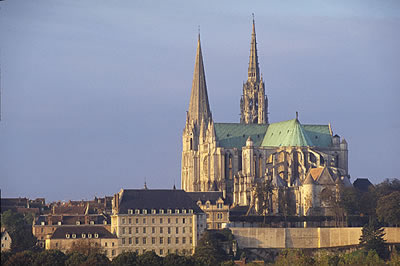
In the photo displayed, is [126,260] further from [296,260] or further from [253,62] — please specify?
[253,62]

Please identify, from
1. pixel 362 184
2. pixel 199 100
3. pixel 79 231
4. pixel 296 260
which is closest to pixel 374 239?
pixel 296 260

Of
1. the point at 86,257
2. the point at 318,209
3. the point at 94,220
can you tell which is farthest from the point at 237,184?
the point at 86,257

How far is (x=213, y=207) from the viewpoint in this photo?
14088 cm

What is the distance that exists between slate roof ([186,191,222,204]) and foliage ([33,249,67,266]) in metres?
41.5

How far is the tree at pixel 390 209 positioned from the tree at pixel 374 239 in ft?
3.81

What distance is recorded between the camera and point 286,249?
124 meters

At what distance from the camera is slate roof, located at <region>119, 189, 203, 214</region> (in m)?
122

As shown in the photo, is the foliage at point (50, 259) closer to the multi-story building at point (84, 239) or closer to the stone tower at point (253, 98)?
the multi-story building at point (84, 239)

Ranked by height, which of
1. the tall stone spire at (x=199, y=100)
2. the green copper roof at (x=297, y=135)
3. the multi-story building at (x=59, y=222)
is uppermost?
the tall stone spire at (x=199, y=100)

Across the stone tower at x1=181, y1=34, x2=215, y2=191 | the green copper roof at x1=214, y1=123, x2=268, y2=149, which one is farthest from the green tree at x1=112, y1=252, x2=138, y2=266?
the stone tower at x1=181, y1=34, x2=215, y2=191

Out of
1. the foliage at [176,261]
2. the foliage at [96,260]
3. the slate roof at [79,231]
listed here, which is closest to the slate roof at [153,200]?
the slate roof at [79,231]

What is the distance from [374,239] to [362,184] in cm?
2987

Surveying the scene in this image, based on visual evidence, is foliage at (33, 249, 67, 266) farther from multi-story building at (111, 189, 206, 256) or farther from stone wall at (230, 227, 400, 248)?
stone wall at (230, 227, 400, 248)

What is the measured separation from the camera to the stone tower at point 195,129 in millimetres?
166375
